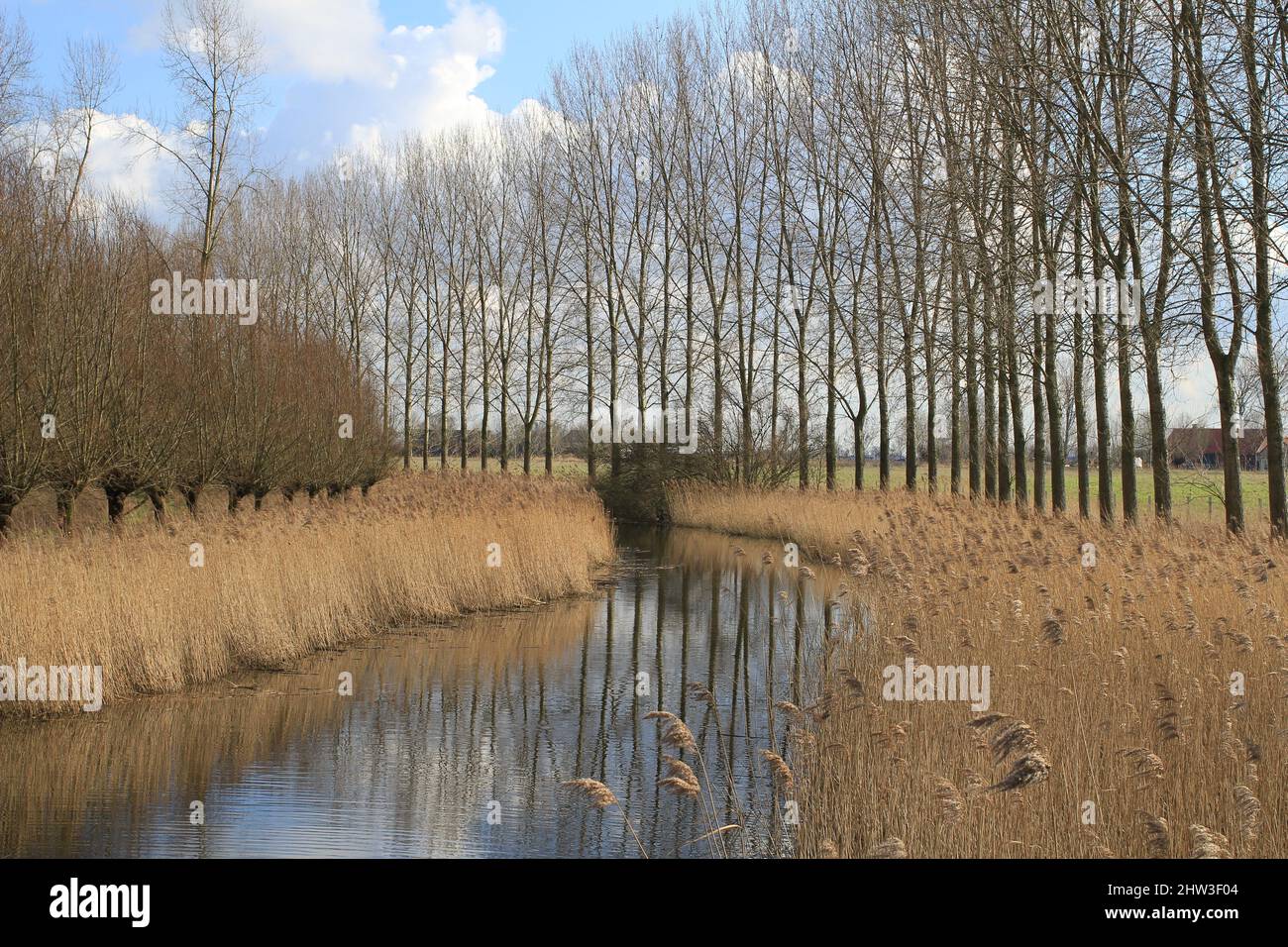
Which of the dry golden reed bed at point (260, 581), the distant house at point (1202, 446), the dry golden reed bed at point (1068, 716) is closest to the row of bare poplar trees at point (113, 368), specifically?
the dry golden reed bed at point (260, 581)

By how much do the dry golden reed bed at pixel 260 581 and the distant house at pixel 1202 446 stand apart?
10780 mm

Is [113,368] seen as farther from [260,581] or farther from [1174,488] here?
[1174,488]

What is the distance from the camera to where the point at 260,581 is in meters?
12.0

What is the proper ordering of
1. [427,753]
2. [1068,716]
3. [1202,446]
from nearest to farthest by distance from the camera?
1. [1068,716]
2. [427,753]
3. [1202,446]

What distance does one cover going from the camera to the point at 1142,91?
13.7 m

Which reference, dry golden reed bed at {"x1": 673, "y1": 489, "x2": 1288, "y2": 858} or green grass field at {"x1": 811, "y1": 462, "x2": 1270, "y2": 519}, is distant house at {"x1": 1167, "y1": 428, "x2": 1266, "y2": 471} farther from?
dry golden reed bed at {"x1": 673, "y1": 489, "x2": 1288, "y2": 858}

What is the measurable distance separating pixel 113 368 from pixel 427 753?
8.25m

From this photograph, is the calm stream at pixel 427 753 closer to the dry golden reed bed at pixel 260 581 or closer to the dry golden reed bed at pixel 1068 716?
the dry golden reed bed at pixel 260 581

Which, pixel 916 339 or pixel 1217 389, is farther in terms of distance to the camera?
pixel 916 339

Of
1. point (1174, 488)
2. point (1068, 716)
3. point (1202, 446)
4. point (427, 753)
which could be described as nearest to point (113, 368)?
point (427, 753)

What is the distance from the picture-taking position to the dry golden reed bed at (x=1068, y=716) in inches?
210

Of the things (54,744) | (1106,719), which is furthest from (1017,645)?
(54,744)

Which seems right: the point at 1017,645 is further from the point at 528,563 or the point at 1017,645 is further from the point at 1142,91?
the point at 528,563
